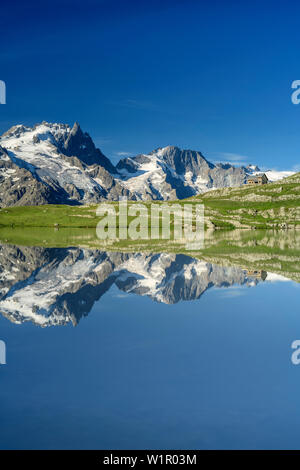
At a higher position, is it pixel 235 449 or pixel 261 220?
pixel 261 220

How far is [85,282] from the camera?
38188mm

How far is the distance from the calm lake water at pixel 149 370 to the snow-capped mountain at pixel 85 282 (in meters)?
0.25

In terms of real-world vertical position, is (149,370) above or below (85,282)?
below

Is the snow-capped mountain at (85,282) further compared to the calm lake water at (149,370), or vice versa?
the snow-capped mountain at (85,282)

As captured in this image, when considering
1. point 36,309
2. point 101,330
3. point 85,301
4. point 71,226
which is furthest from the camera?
point 71,226

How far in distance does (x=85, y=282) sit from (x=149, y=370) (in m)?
22.3

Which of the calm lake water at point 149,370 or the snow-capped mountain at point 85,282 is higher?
the snow-capped mountain at point 85,282

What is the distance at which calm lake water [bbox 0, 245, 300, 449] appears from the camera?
1225cm

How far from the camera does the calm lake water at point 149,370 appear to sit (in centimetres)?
1225

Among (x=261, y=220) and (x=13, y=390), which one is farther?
(x=261, y=220)

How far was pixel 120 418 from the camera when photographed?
1291 cm
